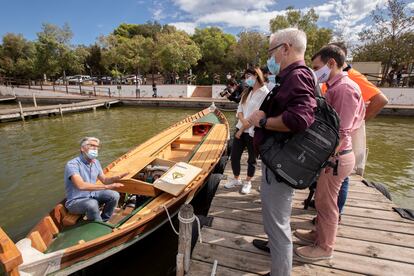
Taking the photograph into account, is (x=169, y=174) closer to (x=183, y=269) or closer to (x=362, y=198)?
(x=183, y=269)

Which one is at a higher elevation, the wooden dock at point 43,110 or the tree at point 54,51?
the tree at point 54,51

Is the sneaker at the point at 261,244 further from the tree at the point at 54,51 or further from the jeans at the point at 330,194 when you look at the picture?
the tree at the point at 54,51

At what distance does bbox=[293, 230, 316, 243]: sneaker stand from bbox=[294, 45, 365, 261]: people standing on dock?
0.99 feet

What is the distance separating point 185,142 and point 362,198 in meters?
4.36

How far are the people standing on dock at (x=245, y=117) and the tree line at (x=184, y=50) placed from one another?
1749cm

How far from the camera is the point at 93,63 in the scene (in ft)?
131

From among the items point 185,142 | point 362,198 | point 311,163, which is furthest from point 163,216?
point 185,142

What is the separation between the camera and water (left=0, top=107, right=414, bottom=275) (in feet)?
14.0

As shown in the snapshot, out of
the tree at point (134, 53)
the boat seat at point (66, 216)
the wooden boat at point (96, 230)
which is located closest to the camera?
the wooden boat at point (96, 230)

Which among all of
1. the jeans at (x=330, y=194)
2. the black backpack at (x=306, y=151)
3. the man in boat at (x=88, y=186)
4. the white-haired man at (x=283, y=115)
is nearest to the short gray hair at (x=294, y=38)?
the white-haired man at (x=283, y=115)

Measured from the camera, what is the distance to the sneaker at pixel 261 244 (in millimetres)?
2555

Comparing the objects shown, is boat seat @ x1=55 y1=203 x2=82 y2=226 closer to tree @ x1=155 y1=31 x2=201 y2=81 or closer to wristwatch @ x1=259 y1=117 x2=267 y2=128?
wristwatch @ x1=259 y1=117 x2=267 y2=128

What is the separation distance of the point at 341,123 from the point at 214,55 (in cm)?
3265

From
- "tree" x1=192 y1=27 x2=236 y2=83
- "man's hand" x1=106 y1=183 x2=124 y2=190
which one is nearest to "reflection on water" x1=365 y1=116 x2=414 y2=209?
"man's hand" x1=106 y1=183 x2=124 y2=190
